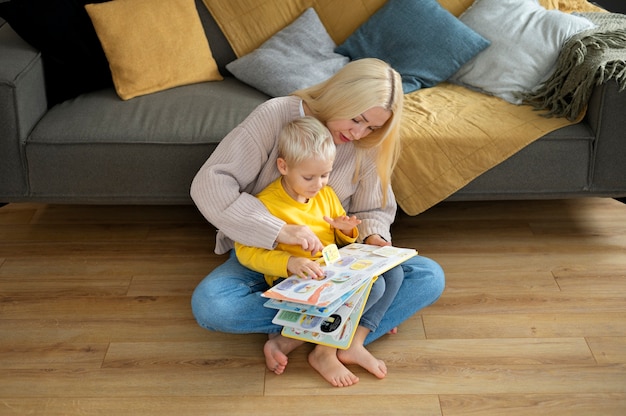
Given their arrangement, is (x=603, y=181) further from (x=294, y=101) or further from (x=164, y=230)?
(x=164, y=230)

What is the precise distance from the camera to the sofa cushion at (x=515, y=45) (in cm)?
275

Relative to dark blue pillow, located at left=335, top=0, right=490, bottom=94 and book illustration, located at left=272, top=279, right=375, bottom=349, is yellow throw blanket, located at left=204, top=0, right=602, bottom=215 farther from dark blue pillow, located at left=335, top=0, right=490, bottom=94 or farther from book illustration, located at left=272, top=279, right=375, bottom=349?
book illustration, located at left=272, top=279, right=375, bottom=349

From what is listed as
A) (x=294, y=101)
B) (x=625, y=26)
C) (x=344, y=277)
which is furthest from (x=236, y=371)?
(x=625, y=26)

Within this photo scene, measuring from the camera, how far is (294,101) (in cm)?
219

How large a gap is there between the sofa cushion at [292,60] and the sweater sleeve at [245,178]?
580mm

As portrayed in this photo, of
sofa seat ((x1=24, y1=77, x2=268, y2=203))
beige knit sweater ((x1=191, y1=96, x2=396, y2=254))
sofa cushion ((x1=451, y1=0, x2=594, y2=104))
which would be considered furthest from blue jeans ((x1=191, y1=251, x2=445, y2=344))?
sofa cushion ((x1=451, y1=0, x2=594, y2=104))

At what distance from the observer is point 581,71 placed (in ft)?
8.41

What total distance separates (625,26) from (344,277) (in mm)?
1535

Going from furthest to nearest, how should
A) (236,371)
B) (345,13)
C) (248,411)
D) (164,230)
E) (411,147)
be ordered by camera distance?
1. (345,13)
2. (164,230)
3. (411,147)
4. (236,371)
5. (248,411)

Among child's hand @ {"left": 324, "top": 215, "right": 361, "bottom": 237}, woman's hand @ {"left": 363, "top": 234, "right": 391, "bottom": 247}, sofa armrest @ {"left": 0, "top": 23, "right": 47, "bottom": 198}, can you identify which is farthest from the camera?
sofa armrest @ {"left": 0, "top": 23, "right": 47, "bottom": 198}

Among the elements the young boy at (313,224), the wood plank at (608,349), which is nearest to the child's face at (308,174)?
the young boy at (313,224)

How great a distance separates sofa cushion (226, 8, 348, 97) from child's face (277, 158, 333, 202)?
73cm

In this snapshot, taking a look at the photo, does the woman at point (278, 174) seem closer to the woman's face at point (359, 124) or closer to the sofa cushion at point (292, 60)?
the woman's face at point (359, 124)

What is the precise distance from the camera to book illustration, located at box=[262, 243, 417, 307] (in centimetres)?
192
